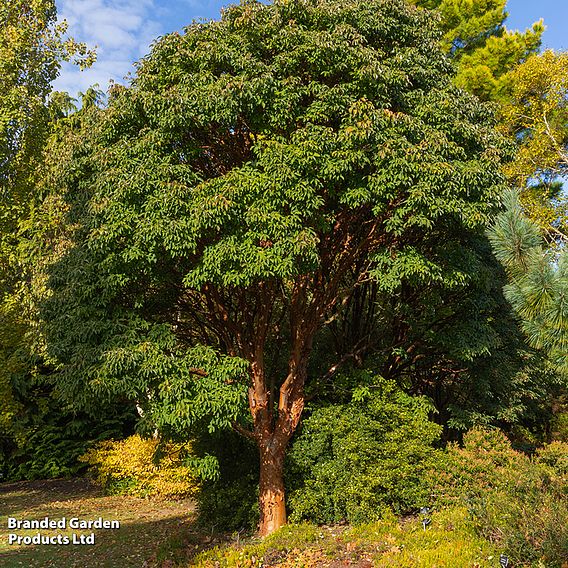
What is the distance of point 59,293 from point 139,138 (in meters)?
2.84

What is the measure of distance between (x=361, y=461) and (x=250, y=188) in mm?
5110

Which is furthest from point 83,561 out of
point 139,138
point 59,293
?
point 139,138

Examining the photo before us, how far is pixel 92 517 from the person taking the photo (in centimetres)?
1166

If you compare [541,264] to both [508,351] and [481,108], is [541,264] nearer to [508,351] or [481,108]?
[481,108]

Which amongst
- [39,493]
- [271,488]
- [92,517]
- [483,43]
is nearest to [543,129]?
[483,43]

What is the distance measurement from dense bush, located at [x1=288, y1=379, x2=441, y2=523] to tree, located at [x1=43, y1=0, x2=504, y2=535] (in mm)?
467

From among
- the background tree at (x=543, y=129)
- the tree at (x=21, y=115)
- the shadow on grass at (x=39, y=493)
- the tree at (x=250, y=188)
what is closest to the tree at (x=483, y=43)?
the background tree at (x=543, y=129)

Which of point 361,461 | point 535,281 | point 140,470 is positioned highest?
point 535,281

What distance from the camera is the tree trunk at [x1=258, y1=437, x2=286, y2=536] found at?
28.5ft

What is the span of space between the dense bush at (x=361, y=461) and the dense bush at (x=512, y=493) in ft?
1.73

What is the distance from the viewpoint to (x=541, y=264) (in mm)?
4574

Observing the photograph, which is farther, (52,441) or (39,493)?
(52,441)

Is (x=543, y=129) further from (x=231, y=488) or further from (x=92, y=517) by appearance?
(x=92, y=517)

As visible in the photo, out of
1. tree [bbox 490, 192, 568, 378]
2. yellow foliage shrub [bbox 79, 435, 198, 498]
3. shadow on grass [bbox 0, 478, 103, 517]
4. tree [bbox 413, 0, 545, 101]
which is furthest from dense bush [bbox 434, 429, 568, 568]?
tree [bbox 413, 0, 545, 101]
